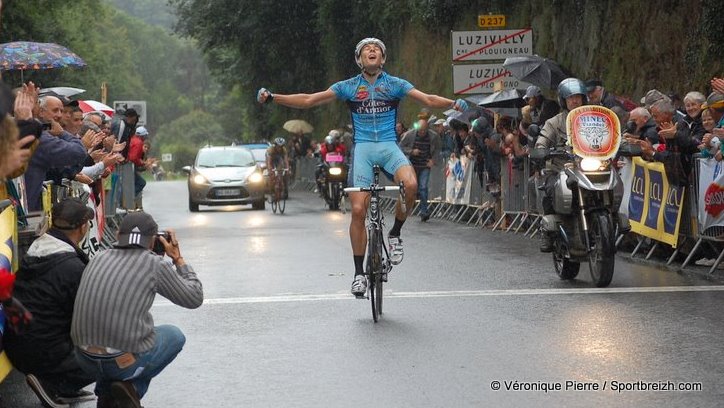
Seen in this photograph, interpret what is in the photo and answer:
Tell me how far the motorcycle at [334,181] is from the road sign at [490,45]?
623 centimetres

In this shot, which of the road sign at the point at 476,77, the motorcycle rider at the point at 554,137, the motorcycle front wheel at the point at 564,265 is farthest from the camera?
the road sign at the point at 476,77

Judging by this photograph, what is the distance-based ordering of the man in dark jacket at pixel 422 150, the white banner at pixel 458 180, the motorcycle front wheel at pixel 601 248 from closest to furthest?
the motorcycle front wheel at pixel 601 248 < the white banner at pixel 458 180 < the man in dark jacket at pixel 422 150

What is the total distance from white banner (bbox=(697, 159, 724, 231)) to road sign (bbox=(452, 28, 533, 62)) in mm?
11732

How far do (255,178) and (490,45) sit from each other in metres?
9.34

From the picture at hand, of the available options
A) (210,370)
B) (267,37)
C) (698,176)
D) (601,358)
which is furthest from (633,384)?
(267,37)

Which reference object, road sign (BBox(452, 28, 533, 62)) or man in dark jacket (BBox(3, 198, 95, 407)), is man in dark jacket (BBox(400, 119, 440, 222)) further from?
man in dark jacket (BBox(3, 198, 95, 407))

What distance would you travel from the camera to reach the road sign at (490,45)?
2570 cm

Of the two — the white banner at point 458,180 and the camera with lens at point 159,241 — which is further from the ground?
the camera with lens at point 159,241

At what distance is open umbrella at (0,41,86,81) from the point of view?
1981 cm

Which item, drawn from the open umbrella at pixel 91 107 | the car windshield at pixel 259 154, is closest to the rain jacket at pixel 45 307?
the open umbrella at pixel 91 107

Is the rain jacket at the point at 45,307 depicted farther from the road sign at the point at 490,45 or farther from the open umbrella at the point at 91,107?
the road sign at the point at 490,45

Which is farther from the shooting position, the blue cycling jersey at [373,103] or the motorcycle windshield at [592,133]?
the motorcycle windshield at [592,133]

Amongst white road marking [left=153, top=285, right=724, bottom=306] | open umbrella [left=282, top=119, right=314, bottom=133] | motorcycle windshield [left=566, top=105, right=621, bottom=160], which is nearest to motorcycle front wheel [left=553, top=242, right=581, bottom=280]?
white road marking [left=153, top=285, right=724, bottom=306]

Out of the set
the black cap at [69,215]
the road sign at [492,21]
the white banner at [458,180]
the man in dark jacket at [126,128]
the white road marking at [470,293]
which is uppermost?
the black cap at [69,215]
